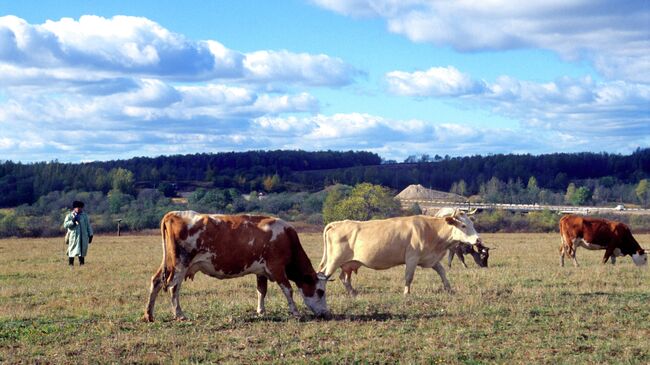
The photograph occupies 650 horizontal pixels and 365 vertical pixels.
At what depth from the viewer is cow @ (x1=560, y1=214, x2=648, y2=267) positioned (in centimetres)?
2608

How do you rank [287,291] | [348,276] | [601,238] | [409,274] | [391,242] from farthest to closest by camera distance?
1. [601,238]
2. [348,276]
3. [391,242]
4. [409,274]
5. [287,291]

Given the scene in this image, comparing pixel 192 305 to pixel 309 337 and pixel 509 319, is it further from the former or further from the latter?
pixel 509 319

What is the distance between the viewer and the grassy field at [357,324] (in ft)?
33.3

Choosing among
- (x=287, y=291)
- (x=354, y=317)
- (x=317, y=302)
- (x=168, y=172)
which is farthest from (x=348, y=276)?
(x=168, y=172)

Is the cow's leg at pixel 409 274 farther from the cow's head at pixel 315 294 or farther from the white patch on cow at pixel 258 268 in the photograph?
the white patch on cow at pixel 258 268

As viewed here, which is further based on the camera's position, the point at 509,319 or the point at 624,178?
the point at 624,178

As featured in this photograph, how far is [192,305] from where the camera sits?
49.4 feet

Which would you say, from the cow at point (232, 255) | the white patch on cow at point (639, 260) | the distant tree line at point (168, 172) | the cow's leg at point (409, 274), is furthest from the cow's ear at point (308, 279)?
the distant tree line at point (168, 172)

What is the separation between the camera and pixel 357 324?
40.2ft

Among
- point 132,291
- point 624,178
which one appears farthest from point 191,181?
point 132,291

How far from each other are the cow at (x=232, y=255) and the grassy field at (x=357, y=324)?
52 cm

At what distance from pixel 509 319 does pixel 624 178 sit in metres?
157

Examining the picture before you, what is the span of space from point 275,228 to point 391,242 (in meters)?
4.04

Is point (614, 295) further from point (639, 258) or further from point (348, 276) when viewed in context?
point (639, 258)
